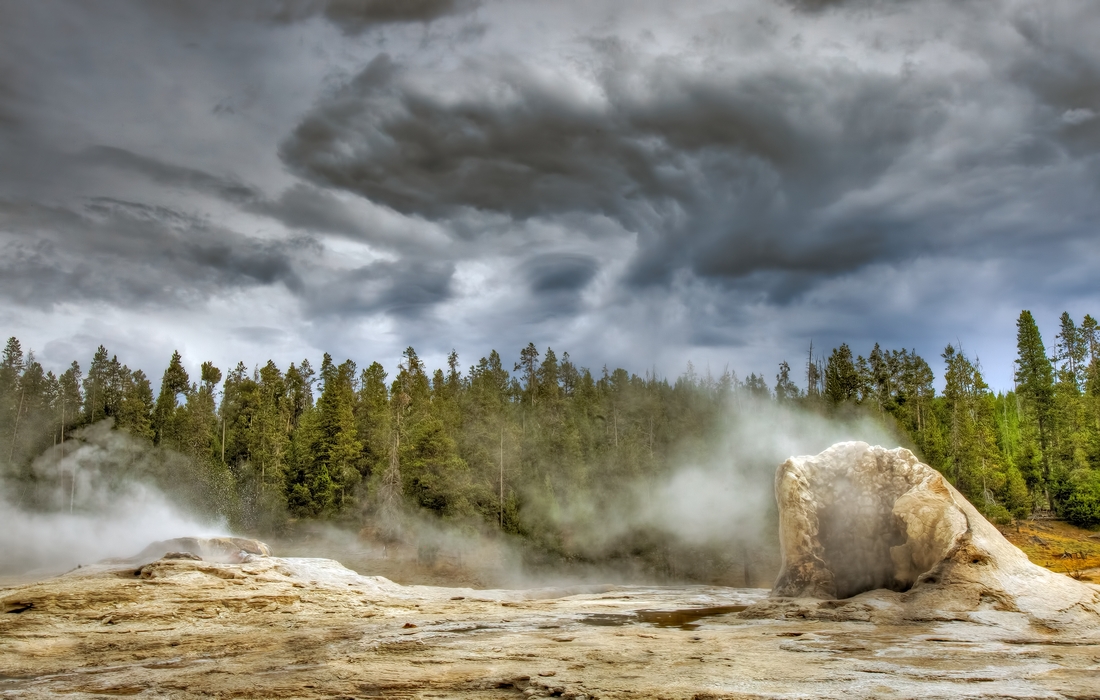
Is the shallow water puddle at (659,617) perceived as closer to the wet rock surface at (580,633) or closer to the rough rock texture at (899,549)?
the wet rock surface at (580,633)

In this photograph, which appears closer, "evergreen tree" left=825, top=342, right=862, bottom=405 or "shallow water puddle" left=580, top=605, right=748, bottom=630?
"shallow water puddle" left=580, top=605, right=748, bottom=630

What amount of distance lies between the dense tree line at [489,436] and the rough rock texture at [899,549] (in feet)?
122

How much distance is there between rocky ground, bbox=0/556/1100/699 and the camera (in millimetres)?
11930

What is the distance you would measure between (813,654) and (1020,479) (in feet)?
197

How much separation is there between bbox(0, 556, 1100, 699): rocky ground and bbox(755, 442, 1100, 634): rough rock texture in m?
1.02

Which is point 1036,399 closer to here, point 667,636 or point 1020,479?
point 1020,479

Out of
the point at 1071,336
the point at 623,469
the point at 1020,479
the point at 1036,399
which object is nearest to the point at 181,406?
the point at 623,469

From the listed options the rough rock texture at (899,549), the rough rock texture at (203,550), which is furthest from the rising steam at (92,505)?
the rough rock texture at (899,549)

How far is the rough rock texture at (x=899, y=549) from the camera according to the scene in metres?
20.2

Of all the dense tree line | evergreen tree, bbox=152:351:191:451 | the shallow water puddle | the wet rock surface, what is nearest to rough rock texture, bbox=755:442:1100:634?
the wet rock surface

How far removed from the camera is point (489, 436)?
225 feet

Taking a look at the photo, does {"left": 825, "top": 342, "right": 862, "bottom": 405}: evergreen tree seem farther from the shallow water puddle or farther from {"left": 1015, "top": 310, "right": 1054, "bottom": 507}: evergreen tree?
the shallow water puddle

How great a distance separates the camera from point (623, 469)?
68562 millimetres

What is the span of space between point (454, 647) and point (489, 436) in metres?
52.1
